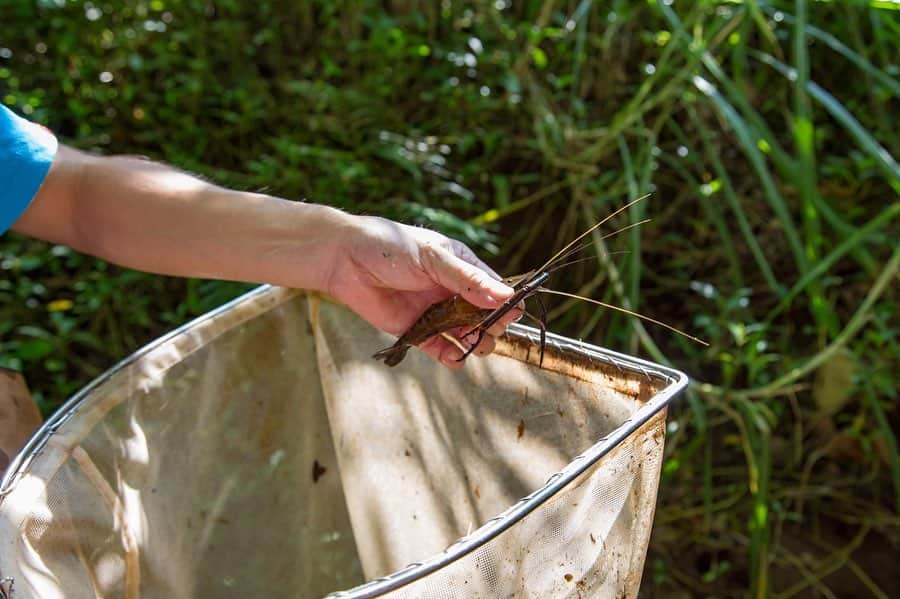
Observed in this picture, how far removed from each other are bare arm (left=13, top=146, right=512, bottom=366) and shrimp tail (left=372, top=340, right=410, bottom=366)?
0.08 feet

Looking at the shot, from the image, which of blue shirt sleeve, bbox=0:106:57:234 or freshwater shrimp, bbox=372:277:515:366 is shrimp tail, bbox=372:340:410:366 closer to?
freshwater shrimp, bbox=372:277:515:366

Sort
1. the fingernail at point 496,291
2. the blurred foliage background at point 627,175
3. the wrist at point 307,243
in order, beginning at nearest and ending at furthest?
the fingernail at point 496,291
the wrist at point 307,243
the blurred foliage background at point 627,175

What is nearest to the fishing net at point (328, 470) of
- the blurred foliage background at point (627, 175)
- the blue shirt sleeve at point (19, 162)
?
the blue shirt sleeve at point (19, 162)

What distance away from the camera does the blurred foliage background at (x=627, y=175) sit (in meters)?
1.92

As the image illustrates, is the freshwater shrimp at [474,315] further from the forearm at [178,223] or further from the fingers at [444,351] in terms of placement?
the forearm at [178,223]

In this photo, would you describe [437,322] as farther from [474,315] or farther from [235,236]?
[235,236]

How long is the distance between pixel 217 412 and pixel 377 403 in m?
0.23

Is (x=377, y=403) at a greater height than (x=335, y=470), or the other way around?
(x=377, y=403)

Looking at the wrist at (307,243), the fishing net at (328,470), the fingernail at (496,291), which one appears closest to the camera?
the fishing net at (328,470)

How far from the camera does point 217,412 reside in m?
1.17

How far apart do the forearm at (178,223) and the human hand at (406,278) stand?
30mm

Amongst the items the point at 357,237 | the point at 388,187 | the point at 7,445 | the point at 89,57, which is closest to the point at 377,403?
the point at 357,237

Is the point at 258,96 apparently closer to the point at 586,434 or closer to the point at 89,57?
the point at 89,57

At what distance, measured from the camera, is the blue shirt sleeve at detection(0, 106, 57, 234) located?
112 cm
